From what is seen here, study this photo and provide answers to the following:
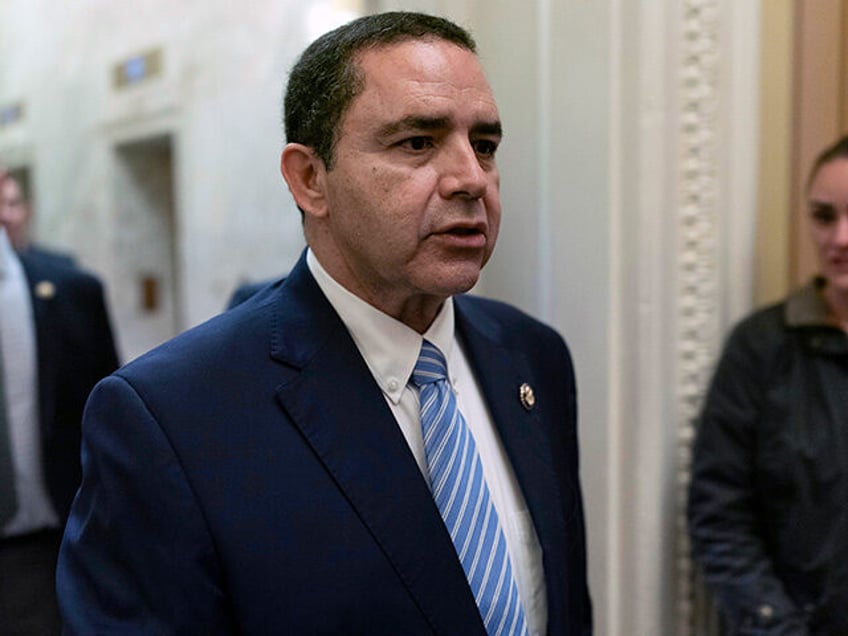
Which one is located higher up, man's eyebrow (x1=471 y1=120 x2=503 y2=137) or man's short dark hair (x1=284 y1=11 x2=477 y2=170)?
man's short dark hair (x1=284 y1=11 x2=477 y2=170)

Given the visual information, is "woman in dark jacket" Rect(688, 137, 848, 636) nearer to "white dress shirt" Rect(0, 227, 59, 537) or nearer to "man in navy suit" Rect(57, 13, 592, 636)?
"man in navy suit" Rect(57, 13, 592, 636)

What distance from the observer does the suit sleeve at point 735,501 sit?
5.83 ft

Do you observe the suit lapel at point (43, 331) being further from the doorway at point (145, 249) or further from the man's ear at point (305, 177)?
the doorway at point (145, 249)

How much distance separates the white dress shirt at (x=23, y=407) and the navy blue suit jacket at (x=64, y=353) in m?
0.02

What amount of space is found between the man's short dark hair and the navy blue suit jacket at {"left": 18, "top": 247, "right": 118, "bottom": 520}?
61.3 inches

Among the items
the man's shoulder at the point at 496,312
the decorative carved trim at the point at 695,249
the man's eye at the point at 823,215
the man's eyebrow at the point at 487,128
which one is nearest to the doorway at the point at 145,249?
the decorative carved trim at the point at 695,249

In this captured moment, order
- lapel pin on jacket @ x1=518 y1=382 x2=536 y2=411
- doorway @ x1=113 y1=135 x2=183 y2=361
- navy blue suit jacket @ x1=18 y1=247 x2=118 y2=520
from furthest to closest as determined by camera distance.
Result: doorway @ x1=113 y1=135 x2=183 y2=361 → navy blue suit jacket @ x1=18 y1=247 x2=118 y2=520 → lapel pin on jacket @ x1=518 y1=382 x2=536 y2=411

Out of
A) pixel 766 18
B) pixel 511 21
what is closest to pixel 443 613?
pixel 511 21

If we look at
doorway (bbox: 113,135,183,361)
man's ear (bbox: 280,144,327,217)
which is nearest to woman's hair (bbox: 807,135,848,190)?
man's ear (bbox: 280,144,327,217)

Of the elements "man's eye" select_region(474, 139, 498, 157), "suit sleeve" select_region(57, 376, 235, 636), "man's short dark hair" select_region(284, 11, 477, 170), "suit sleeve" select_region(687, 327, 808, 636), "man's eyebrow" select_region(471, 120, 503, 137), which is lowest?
"suit sleeve" select_region(687, 327, 808, 636)

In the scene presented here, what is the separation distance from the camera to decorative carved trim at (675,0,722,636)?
1.95 metres

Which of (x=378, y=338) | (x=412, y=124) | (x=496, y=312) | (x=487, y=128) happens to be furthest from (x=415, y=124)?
(x=496, y=312)

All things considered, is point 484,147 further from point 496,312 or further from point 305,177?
point 496,312

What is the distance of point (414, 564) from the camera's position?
1.14 metres
